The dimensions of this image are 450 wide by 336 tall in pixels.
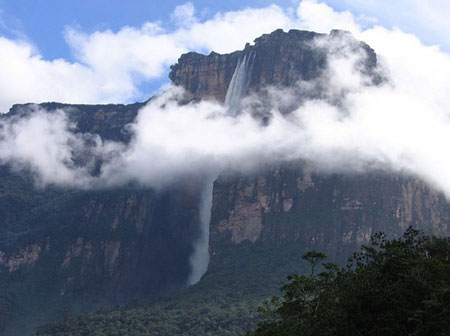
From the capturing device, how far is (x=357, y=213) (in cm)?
13800

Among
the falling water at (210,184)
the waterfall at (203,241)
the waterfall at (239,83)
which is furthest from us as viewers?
the waterfall at (239,83)

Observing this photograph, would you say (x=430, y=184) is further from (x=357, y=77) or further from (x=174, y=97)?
(x=174, y=97)

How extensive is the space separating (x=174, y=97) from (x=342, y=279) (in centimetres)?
13488

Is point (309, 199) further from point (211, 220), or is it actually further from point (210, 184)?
point (210, 184)

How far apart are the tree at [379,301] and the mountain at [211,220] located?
218 feet

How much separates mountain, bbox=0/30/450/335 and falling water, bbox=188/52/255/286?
43cm

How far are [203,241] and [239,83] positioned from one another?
117ft

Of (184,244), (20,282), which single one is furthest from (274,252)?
(20,282)

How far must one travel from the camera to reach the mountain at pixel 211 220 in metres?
138

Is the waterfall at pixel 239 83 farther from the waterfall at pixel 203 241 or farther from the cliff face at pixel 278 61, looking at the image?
the waterfall at pixel 203 241

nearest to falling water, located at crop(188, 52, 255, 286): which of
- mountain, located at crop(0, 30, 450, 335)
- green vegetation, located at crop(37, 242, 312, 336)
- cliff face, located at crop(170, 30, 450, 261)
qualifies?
mountain, located at crop(0, 30, 450, 335)

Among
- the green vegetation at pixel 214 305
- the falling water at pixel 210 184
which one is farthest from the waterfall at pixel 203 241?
the green vegetation at pixel 214 305

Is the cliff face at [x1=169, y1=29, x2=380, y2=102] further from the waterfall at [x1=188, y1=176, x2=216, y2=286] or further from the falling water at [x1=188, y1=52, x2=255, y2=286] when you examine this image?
the waterfall at [x1=188, y1=176, x2=216, y2=286]

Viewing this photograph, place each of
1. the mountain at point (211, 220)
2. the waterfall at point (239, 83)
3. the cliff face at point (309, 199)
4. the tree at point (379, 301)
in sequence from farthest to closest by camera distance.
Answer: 1. the waterfall at point (239, 83)
2. the mountain at point (211, 220)
3. the cliff face at point (309, 199)
4. the tree at point (379, 301)
